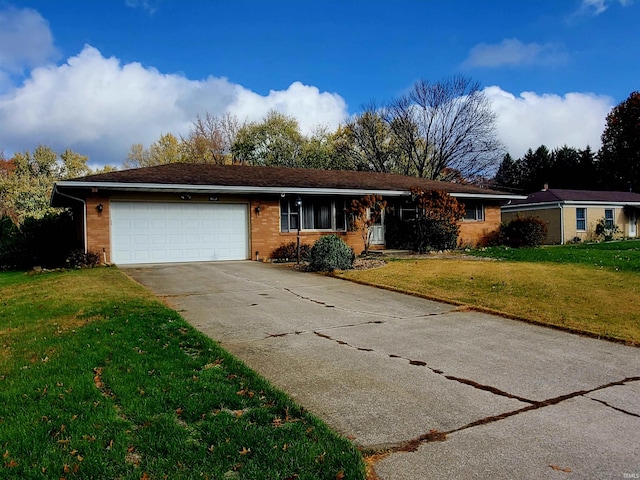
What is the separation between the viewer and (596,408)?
3.76 m

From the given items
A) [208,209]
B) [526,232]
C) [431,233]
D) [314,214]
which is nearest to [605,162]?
[526,232]

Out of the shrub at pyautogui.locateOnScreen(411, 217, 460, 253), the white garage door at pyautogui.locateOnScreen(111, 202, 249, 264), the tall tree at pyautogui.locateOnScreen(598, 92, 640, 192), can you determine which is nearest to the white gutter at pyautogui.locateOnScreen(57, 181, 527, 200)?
the white garage door at pyautogui.locateOnScreen(111, 202, 249, 264)

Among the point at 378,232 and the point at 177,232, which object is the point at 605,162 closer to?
the point at 378,232

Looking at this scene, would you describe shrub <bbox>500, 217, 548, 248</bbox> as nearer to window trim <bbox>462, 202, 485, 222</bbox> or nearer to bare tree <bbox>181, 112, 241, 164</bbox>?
window trim <bbox>462, 202, 485, 222</bbox>

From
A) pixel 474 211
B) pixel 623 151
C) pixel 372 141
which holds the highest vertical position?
pixel 372 141

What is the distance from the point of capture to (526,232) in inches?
818

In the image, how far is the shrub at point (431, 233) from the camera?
699 inches

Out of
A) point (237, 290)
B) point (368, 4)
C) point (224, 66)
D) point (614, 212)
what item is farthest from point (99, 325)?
point (614, 212)

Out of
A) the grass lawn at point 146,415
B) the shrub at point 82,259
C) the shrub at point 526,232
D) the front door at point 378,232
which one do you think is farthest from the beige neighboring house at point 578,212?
the grass lawn at point 146,415

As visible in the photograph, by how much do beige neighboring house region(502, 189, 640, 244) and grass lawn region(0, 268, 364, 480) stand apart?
24853 mm

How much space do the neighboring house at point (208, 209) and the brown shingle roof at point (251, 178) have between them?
0.04m

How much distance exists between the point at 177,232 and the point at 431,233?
956 centimetres

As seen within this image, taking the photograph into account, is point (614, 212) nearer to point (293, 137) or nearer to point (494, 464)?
point (293, 137)

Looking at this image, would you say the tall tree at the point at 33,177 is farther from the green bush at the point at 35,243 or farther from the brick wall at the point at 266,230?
the brick wall at the point at 266,230
